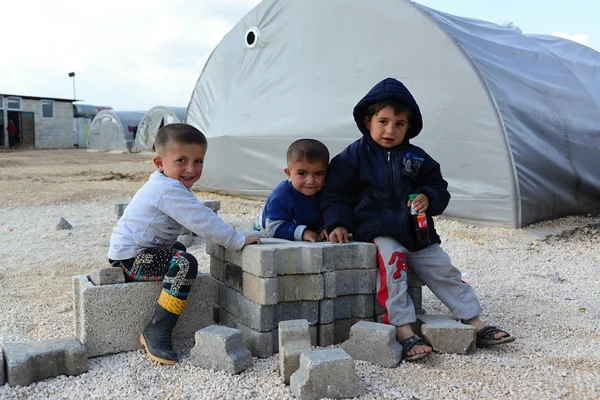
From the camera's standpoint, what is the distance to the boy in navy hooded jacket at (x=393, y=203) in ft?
10.9

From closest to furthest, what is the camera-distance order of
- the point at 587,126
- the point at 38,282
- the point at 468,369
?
the point at 468,369 → the point at 38,282 → the point at 587,126

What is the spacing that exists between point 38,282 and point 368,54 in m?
5.27

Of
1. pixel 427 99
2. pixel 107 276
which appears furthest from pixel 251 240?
pixel 427 99

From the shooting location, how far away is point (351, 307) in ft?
11.1

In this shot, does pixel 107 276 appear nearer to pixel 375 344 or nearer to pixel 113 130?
pixel 375 344

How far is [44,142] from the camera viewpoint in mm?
31406

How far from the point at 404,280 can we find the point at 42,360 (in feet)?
6.50

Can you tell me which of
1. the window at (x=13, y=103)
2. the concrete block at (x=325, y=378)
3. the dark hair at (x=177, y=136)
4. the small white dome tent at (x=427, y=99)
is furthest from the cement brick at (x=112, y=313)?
the window at (x=13, y=103)

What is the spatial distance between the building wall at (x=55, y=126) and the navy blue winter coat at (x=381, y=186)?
3113 centimetres

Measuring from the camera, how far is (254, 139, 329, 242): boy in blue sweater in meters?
3.52

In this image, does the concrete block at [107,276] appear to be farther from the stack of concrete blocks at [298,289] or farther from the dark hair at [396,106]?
the dark hair at [396,106]

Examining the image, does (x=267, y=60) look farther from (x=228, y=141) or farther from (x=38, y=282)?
(x=38, y=282)

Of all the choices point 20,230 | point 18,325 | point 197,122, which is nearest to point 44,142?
point 197,122

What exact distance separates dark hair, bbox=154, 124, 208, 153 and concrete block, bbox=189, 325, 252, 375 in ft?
3.44
